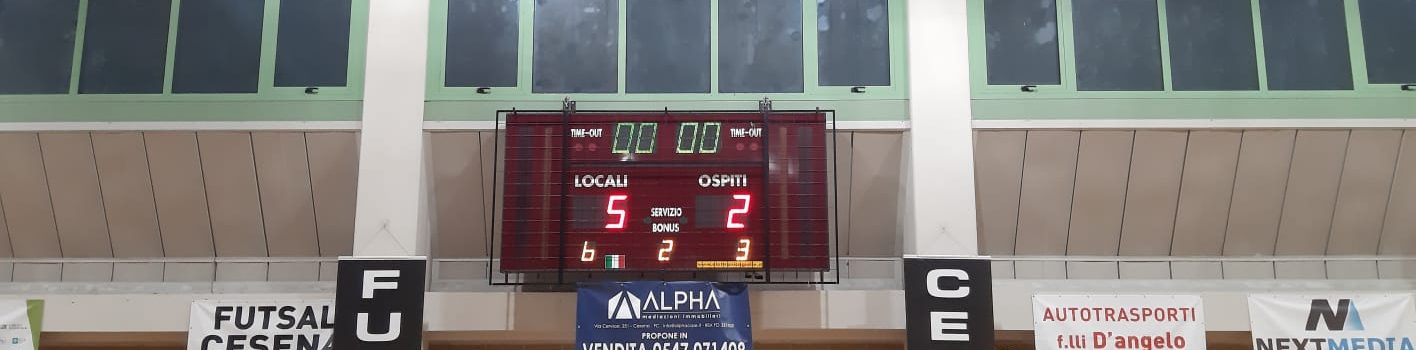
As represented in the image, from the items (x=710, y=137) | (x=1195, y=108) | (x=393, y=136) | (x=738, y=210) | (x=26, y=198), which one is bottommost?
(x=738, y=210)

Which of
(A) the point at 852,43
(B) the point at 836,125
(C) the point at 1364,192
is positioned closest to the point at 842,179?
(B) the point at 836,125

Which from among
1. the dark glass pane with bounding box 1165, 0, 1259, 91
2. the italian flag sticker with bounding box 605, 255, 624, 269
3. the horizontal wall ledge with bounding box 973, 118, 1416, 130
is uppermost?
the dark glass pane with bounding box 1165, 0, 1259, 91

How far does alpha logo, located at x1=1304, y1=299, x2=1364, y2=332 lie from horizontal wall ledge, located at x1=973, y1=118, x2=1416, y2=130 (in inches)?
64.5

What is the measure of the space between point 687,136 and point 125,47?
5.59m

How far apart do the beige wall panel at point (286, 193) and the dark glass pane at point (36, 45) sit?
2050 mm

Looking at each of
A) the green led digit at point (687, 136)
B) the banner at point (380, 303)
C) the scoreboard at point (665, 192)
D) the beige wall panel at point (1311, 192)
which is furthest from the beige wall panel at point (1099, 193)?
the banner at point (380, 303)

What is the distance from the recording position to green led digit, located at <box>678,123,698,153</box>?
9086 millimetres

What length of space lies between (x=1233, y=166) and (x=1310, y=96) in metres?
0.93

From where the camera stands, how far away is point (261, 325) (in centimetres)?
937

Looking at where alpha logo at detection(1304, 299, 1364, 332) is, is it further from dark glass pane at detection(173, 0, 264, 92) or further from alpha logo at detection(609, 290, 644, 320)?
dark glass pane at detection(173, 0, 264, 92)

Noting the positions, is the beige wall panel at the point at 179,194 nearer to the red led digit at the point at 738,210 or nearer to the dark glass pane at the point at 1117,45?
the red led digit at the point at 738,210

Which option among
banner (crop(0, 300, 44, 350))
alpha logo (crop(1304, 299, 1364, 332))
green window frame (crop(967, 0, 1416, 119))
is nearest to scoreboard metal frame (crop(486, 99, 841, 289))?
green window frame (crop(967, 0, 1416, 119))

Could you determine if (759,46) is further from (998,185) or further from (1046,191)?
(1046,191)

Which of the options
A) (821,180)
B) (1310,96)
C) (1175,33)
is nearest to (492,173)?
(821,180)
